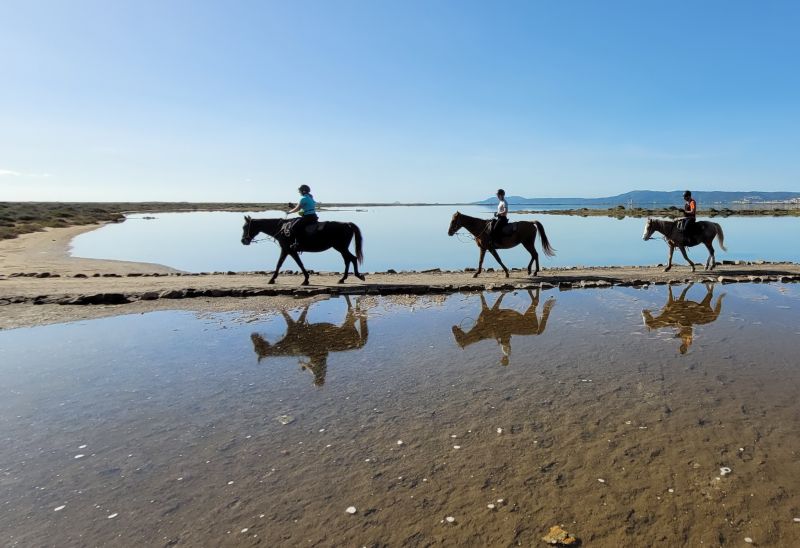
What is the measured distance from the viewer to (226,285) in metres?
14.1

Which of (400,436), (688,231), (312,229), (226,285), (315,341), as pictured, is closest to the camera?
(400,436)

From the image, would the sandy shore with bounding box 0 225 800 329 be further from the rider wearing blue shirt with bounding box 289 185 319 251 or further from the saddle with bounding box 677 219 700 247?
the rider wearing blue shirt with bounding box 289 185 319 251

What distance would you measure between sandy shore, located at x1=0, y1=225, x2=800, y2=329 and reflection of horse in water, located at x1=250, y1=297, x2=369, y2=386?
2268mm

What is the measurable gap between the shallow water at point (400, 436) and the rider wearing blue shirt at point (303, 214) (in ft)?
18.5

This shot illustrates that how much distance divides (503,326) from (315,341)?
4.12 meters

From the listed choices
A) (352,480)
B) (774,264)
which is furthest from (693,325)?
(774,264)

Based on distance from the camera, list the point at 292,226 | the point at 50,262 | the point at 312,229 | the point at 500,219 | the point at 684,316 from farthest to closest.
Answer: the point at 50,262
the point at 500,219
the point at 312,229
the point at 292,226
the point at 684,316

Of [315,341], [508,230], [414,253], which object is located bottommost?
[315,341]

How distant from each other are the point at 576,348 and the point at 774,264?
15.9 m

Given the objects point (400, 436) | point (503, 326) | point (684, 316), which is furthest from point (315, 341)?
point (684, 316)

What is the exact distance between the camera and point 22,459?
15.8 ft

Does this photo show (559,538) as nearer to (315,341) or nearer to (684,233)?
(315,341)

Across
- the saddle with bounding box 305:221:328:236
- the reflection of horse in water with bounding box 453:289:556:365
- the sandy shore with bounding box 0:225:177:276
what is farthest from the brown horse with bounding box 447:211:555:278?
the sandy shore with bounding box 0:225:177:276

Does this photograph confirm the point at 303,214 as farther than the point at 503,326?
Yes
